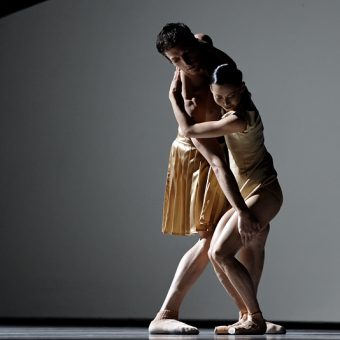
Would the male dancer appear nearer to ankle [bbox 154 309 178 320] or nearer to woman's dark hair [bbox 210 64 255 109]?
ankle [bbox 154 309 178 320]

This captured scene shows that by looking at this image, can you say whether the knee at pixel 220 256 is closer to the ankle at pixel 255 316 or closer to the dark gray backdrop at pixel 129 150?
the ankle at pixel 255 316

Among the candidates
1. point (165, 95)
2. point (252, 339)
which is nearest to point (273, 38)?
point (165, 95)

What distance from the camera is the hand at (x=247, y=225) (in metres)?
3.72

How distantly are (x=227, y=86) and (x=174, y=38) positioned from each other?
28 cm

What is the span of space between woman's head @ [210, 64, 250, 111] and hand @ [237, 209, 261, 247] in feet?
1.24

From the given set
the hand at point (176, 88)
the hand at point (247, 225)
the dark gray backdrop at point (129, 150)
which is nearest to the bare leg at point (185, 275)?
the hand at point (247, 225)

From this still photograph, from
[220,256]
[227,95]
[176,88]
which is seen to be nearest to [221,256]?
[220,256]

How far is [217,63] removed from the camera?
13.1 feet

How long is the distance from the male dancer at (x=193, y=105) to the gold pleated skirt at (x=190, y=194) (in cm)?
7

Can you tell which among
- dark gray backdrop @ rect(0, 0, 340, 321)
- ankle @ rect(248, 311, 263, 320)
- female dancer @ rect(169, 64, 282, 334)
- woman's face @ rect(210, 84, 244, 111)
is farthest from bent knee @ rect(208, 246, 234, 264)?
dark gray backdrop @ rect(0, 0, 340, 321)

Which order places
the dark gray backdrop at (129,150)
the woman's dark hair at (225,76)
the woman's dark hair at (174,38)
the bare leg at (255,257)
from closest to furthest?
the woman's dark hair at (225,76) → the woman's dark hair at (174,38) → the bare leg at (255,257) → the dark gray backdrop at (129,150)

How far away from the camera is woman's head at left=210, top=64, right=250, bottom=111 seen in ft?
12.2

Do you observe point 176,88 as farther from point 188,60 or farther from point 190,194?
point 190,194

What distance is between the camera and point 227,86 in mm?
3719
